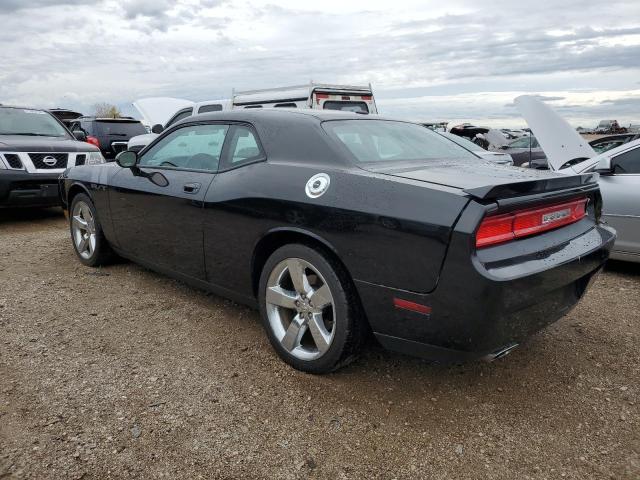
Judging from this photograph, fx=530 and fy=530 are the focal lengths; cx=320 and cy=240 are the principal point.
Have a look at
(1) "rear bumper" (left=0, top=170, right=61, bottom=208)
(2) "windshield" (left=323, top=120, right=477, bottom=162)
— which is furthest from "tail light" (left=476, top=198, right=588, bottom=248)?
(1) "rear bumper" (left=0, top=170, right=61, bottom=208)

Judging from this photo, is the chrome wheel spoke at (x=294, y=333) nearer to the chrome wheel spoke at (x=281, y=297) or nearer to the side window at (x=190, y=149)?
the chrome wheel spoke at (x=281, y=297)

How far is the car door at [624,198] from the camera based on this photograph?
474cm

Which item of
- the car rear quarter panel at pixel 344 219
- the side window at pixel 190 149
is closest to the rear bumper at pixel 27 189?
the side window at pixel 190 149

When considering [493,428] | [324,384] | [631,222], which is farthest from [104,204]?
[631,222]

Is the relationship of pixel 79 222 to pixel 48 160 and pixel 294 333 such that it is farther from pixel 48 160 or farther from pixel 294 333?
Answer: pixel 294 333

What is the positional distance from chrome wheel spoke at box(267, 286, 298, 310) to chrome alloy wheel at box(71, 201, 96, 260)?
2550 millimetres

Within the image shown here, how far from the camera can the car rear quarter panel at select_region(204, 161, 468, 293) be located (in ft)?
7.65

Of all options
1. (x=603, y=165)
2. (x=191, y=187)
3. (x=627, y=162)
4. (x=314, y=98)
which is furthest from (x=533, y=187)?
(x=314, y=98)

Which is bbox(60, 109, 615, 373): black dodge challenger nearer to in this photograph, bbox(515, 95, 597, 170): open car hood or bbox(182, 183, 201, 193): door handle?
bbox(182, 183, 201, 193): door handle

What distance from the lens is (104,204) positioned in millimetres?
4602

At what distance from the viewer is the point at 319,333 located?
9.35 ft

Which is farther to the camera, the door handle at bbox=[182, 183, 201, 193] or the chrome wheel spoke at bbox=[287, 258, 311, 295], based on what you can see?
the door handle at bbox=[182, 183, 201, 193]

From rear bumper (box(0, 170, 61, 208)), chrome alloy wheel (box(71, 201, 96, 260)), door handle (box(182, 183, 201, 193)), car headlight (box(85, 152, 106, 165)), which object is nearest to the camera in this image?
door handle (box(182, 183, 201, 193))

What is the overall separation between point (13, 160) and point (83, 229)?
275 centimetres
